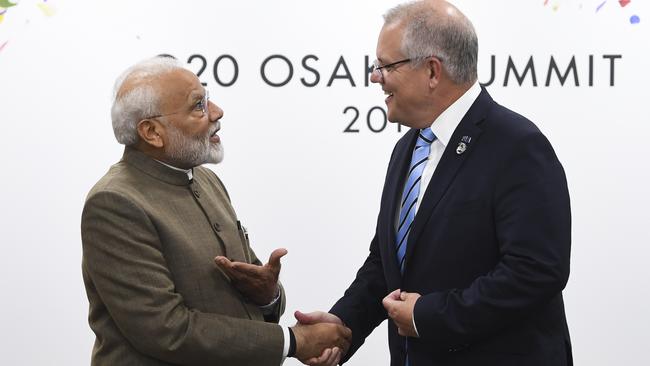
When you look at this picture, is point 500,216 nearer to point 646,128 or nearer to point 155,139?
point 155,139

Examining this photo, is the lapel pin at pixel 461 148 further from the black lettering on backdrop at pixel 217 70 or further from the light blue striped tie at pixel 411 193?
the black lettering on backdrop at pixel 217 70

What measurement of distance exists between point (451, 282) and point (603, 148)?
1.92 metres

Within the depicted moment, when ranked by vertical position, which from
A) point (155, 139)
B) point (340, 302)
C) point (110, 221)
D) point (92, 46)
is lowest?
point (340, 302)

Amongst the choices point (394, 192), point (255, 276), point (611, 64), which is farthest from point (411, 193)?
point (611, 64)

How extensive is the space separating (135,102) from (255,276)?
57cm

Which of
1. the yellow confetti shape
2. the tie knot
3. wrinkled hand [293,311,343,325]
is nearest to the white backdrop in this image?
the yellow confetti shape

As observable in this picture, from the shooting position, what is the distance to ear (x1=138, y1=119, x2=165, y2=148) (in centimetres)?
229

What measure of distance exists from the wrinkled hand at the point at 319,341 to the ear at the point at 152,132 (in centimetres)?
65

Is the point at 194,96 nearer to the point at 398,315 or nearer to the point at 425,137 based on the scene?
the point at 425,137

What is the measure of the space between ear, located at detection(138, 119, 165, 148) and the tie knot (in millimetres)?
715

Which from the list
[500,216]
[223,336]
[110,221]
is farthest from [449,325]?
[110,221]

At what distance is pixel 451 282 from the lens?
2.19 m

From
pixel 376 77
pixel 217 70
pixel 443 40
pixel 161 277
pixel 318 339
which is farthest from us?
pixel 217 70

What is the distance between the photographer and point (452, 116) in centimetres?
229
